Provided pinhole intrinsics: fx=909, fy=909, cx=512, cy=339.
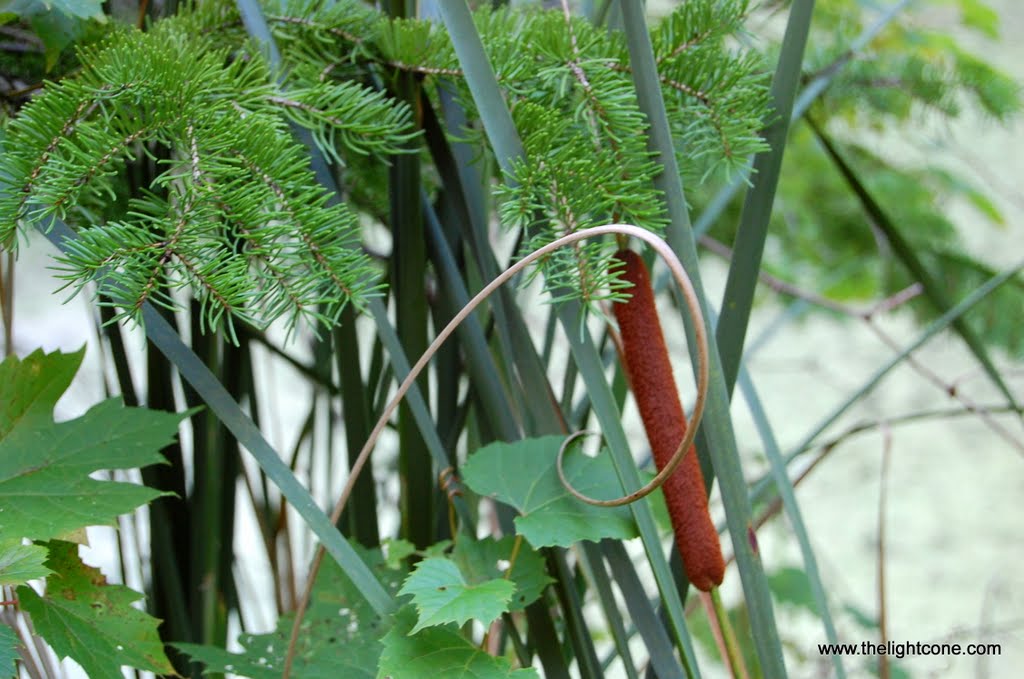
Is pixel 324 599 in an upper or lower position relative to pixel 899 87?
lower

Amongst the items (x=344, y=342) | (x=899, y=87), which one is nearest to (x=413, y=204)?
(x=344, y=342)

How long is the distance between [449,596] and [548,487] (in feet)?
0.15

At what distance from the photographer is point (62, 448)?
0.79ft

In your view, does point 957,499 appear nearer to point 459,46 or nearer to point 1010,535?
point 1010,535

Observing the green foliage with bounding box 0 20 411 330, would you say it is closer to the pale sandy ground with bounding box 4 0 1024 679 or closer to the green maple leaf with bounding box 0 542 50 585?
the green maple leaf with bounding box 0 542 50 585

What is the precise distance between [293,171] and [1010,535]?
5.41 feet

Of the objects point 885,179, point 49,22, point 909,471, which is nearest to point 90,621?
point 49,22

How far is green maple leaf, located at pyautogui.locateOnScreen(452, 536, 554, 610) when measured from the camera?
240 millimetres

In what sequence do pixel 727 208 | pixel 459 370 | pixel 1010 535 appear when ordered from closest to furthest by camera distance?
pixel 459 370, pixel 727 208, pixel 1010 535

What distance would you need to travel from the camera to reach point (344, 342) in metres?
0.27

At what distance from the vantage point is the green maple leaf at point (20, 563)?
19cm

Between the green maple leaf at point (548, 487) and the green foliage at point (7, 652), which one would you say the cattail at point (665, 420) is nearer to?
the green maple leaf at point (548, 487)

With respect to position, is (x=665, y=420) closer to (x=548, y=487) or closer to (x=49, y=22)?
(x=548, y=487)

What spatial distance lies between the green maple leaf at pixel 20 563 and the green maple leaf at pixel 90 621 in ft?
0.09
